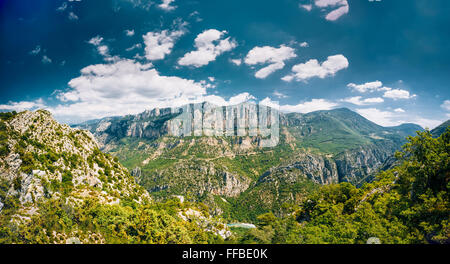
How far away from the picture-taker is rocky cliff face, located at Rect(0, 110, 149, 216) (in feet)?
78.3

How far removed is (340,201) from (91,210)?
163ft

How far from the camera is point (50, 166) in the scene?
2975 centimetres

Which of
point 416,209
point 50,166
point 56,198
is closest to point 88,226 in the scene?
point 56,198

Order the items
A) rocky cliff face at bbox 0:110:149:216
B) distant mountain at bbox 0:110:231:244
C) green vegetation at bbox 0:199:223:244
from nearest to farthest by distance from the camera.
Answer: green vegetation at bbox 0:199:223:244 < distant mountain at bbox 0:110:231:244 < rocky cliff face at bbox 0:110:149:216

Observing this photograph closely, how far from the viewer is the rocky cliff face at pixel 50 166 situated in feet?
78.3

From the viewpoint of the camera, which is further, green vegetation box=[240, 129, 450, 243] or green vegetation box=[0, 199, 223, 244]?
green vegetation box=[0, 199, 223, 244]

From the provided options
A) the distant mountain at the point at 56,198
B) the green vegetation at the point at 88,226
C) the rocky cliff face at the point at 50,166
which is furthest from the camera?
the rocky cliff face at the point at 50,166

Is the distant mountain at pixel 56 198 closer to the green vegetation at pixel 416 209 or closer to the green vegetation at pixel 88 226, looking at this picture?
the green vegetation at pixel 88 226

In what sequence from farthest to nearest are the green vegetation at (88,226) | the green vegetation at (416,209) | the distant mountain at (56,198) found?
the distant mountain at (56,198)
the green vegetation at (88,226)
the green vegetation at (416,209)

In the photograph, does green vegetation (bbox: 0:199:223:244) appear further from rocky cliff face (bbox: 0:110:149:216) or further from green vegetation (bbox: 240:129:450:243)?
green vegetation (bbox: 240:129:450:243)

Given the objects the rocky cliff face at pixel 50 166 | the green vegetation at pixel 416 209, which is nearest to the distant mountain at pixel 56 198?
the rocky cliff face at pixel 50 166

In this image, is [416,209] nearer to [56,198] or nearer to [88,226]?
[88,226]

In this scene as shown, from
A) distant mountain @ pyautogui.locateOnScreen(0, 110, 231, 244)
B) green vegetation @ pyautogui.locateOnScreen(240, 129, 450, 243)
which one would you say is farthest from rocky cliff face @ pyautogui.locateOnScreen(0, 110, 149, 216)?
green vegetation @ pyautogui.locateOnScreen(240, 129, 450, 243)
